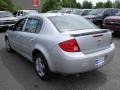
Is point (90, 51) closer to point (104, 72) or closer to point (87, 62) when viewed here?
point (87, 62)

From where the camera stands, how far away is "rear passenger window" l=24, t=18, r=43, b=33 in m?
5.44

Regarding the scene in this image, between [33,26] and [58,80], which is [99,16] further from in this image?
[58,80]

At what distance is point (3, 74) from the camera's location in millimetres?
5695

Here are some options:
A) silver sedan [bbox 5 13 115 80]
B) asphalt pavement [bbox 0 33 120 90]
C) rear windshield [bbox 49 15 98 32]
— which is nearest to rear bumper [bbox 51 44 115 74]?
silver sedan [bbox 5 13 115 80]

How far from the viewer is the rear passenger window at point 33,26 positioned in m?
5.44

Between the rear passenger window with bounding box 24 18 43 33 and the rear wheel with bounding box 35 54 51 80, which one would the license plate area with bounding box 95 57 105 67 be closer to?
the rear wheel with bounding box 35 54 51 80

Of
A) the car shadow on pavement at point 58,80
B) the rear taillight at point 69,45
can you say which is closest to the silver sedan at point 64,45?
the rear taillight at point 69,45

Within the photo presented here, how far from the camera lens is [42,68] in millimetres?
5156

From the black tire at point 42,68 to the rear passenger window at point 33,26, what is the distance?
69cm

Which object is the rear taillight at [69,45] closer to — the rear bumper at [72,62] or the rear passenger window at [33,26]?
the rear bumper at [72,62]

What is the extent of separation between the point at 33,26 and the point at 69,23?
3.28 ft

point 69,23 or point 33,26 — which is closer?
point 69,23

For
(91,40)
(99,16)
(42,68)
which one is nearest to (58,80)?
(42,68)

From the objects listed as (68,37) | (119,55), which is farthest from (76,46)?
(119,55)
